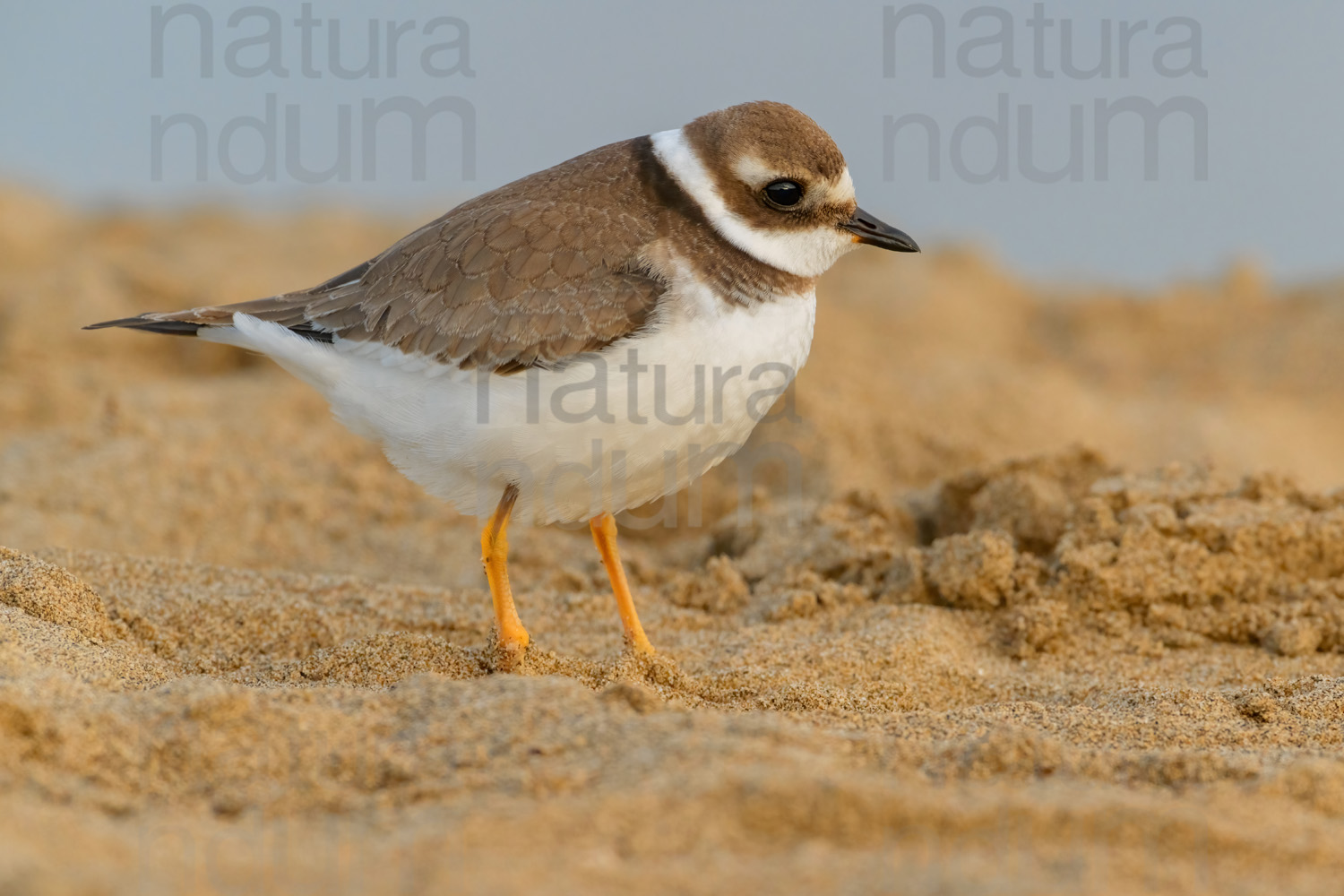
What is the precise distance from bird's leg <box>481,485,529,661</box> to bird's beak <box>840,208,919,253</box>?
5.53 ft

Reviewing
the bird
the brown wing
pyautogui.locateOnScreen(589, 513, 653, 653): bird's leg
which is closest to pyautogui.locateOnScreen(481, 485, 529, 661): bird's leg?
the bird

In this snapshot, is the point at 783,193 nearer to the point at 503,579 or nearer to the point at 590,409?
the point at 590,409

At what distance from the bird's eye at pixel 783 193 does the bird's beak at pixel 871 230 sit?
0.25m

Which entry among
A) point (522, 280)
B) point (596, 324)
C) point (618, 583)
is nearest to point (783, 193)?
point (596, 324)

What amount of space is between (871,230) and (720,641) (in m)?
1.79

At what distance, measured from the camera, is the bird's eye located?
14.8ft

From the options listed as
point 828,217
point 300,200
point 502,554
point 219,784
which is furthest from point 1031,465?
point 300,200

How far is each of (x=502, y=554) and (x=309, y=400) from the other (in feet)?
12.0

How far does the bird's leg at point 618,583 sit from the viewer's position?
4.67 metres

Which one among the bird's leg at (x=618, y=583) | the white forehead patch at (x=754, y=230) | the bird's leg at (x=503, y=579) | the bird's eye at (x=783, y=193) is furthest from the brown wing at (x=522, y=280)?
the bird's leg at (x=618, y=583)

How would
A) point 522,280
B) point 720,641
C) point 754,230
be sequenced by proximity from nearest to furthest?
1. point 522,280
2. point 754,230
3. point 720,641

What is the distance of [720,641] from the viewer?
491 centimetres

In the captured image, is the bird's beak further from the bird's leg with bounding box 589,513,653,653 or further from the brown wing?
the bird's leg with bounding box 589,513,653,653

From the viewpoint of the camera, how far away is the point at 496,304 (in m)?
4.33
